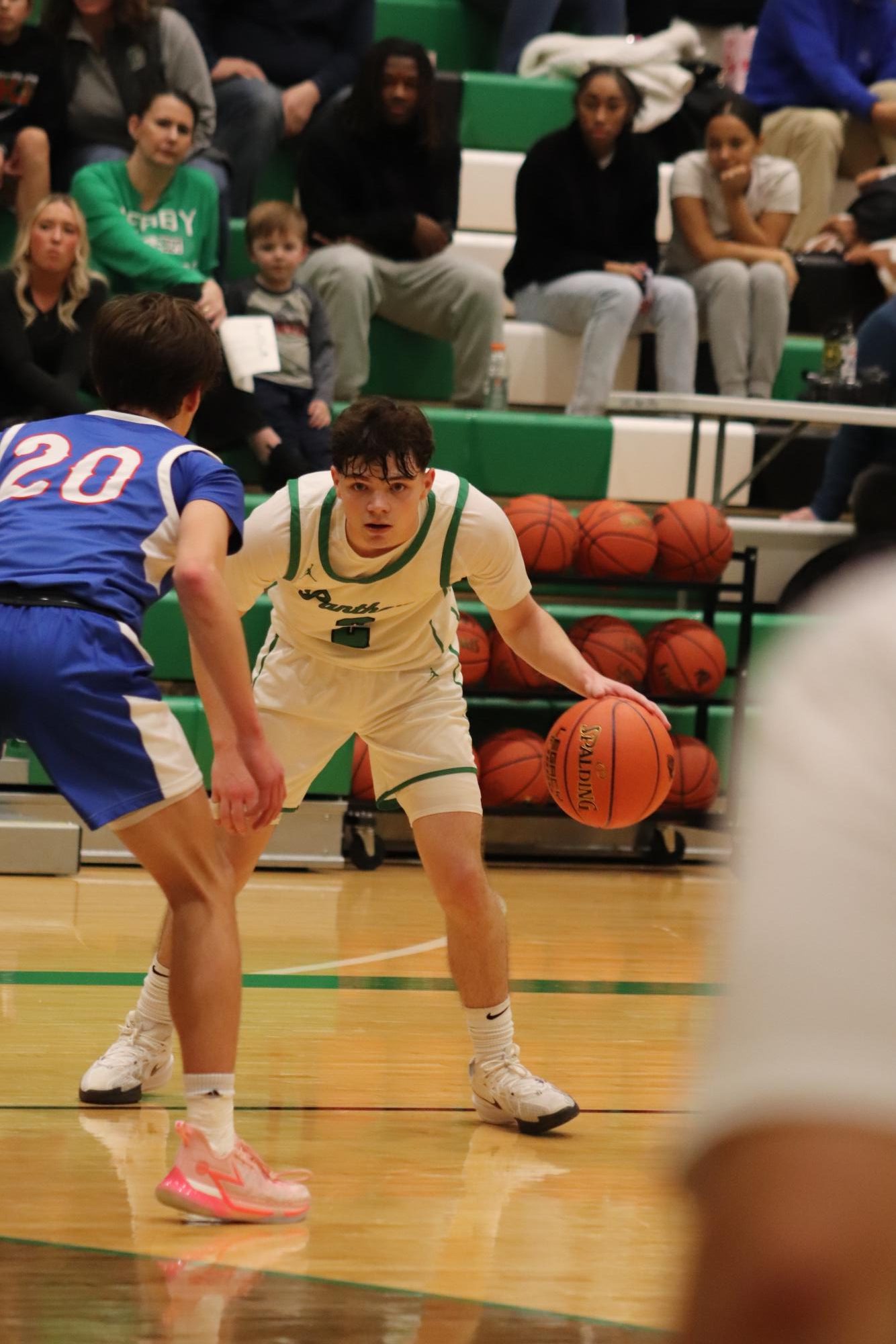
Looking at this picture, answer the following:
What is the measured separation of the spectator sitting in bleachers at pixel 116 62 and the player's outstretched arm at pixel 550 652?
200 inches

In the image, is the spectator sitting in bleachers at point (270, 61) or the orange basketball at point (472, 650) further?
the spectator sitting in bleachers at point (270, 61)

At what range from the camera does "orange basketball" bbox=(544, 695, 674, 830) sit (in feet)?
14.3

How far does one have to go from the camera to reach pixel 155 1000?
13.1ft

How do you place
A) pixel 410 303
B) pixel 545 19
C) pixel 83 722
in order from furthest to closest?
pixel 545 19
pixel 410 303
pixel 83 722

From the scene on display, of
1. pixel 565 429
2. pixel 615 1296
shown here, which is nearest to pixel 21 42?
pixel 565 429

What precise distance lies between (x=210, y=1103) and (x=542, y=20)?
332 inches

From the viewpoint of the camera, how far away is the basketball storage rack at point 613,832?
751cm

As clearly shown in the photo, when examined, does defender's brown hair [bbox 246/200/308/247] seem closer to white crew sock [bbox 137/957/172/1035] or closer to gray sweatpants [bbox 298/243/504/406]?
gray sweatpants [bbox 298/243/504/406]

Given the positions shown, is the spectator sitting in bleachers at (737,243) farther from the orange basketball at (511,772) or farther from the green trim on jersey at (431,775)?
the green trim on jersey at (431,775)

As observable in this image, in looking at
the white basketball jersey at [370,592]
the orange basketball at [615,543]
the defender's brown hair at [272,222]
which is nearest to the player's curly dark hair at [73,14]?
the defender's brown hair at [272,222]

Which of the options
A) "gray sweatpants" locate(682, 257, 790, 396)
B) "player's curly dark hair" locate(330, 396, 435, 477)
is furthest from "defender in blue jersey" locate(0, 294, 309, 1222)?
"gray sweatpants" locate(682, 257, 790, 396)

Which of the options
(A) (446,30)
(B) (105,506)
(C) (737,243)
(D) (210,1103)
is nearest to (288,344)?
(C) (737,243)

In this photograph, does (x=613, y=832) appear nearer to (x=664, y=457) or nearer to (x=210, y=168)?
(x=664, y=457)

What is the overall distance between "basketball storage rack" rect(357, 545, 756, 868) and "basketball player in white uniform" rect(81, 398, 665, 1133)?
128 inches
